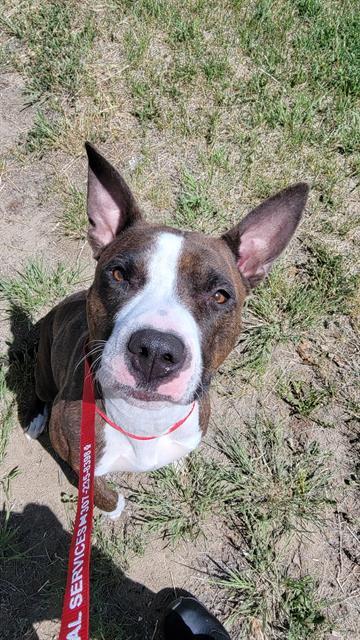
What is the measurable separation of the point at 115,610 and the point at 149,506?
695 millimetres

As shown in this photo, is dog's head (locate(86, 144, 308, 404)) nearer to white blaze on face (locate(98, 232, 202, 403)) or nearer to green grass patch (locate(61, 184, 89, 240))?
white blaze on face (locate(98, 232, 202, 403))

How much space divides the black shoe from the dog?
0.76m

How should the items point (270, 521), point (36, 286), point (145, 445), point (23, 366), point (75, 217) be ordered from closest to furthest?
point (145, 445) < point (270, 521) < point (23, 366) < point (36, 286) < point (75, 217)

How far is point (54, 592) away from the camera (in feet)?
13.0

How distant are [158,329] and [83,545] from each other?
962 millimetres

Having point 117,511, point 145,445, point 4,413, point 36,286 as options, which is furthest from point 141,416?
point 36,286

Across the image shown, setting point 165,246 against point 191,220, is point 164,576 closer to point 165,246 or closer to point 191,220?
point 165,246

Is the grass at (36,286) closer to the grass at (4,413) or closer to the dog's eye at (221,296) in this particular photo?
the grass at (4,413)

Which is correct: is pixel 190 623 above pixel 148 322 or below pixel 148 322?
below

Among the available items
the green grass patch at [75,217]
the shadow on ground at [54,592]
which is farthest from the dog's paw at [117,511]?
the green grass patch at [75,217]

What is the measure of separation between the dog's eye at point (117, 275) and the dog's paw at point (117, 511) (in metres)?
1.81

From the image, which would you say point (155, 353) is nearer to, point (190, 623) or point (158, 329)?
point (158, 329)

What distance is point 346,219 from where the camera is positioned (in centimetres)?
557

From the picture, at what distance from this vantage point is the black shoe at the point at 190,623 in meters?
3.67
